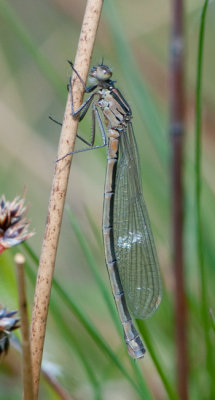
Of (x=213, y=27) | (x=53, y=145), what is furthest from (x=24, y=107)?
(x=213, y=27)

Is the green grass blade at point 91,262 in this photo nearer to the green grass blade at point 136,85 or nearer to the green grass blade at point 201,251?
the green grass blade at point 201,251

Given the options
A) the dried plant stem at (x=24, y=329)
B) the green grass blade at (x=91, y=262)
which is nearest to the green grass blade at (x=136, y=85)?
the green grass blade at (x=91, y=262)

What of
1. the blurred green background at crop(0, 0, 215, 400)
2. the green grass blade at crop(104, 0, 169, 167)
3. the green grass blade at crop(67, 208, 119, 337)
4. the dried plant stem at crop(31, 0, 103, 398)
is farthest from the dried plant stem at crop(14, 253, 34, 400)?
the green grass blade at crop(104, 0, 169, 167)

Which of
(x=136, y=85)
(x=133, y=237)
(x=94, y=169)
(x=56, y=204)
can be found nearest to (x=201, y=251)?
(x=56, y=204)

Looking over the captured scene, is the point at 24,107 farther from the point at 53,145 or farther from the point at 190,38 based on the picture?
the point at 190,38

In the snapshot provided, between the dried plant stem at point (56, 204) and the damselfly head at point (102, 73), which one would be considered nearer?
the dried plant stem at point (56, 204)

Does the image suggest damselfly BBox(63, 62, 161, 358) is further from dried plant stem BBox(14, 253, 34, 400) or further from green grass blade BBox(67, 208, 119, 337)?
dried plant stem BBox(14, 253, 34, 400)

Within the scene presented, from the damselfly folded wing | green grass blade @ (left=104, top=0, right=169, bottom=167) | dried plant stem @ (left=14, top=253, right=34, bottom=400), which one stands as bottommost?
dried plant stem @ (left=14, top=253, right=34, bottom=400)
